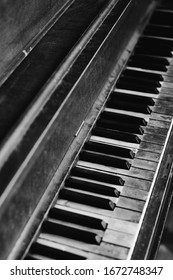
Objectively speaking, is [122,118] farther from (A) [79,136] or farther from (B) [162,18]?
(B) [162,18]

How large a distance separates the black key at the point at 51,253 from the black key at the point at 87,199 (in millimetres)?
295

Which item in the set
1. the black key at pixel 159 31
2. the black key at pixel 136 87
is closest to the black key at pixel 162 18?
the black key at pixel 159 31

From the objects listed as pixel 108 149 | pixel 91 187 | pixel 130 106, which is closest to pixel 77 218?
pixel 91 187

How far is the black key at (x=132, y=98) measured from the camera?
2.47 m

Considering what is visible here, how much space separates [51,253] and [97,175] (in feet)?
1.64

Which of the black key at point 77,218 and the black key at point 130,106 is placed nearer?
the black key at point 77,218

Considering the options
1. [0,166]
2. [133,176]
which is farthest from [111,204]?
[0,166]

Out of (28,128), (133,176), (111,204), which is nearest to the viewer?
(28,128)

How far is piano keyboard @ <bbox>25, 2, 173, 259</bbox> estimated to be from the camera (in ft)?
5.81

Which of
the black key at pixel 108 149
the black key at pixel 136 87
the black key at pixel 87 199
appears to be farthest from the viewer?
the black key at pixel 136 87

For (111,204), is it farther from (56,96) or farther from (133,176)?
(56,96)

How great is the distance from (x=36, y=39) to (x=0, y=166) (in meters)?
1.00

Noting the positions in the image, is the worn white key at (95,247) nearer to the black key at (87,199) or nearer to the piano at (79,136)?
the piano at (79,136)

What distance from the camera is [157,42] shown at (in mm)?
2961
